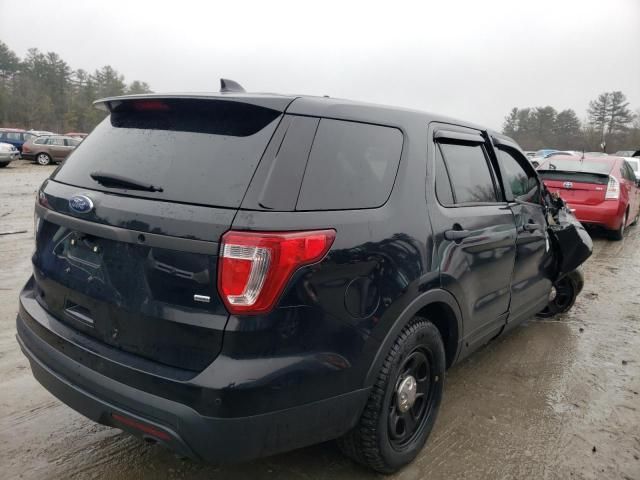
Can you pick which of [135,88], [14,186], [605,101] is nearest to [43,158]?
[14,186]

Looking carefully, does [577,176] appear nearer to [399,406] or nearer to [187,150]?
[399,406]

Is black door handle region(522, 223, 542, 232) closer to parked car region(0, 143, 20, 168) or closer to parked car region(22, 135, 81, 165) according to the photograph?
parked car region(0, 143, 20, 168)

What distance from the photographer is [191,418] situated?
1741mm

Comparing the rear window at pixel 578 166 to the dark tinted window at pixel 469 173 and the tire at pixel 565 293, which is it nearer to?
the tire at pixel 565 293

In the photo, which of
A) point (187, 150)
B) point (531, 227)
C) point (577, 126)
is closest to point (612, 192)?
point (531, 227)

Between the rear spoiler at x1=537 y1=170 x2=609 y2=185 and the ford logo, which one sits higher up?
the ford logo

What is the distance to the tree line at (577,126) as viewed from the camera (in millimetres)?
64562

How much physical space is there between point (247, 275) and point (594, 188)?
8.36 metres

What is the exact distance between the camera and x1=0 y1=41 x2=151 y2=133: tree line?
5912 centimetres

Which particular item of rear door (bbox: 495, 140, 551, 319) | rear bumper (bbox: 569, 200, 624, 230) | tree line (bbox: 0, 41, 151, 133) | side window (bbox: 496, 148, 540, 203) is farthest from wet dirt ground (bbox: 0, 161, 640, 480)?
tree line (bbox: 0, 41, 151, 133)

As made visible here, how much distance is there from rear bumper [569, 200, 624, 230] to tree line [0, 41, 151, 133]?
58.7 metres

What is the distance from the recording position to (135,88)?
79.1 m

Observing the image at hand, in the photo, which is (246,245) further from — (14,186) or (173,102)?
(14,186)

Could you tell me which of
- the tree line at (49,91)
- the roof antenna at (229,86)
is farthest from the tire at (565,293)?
the tree line at (49,91)
